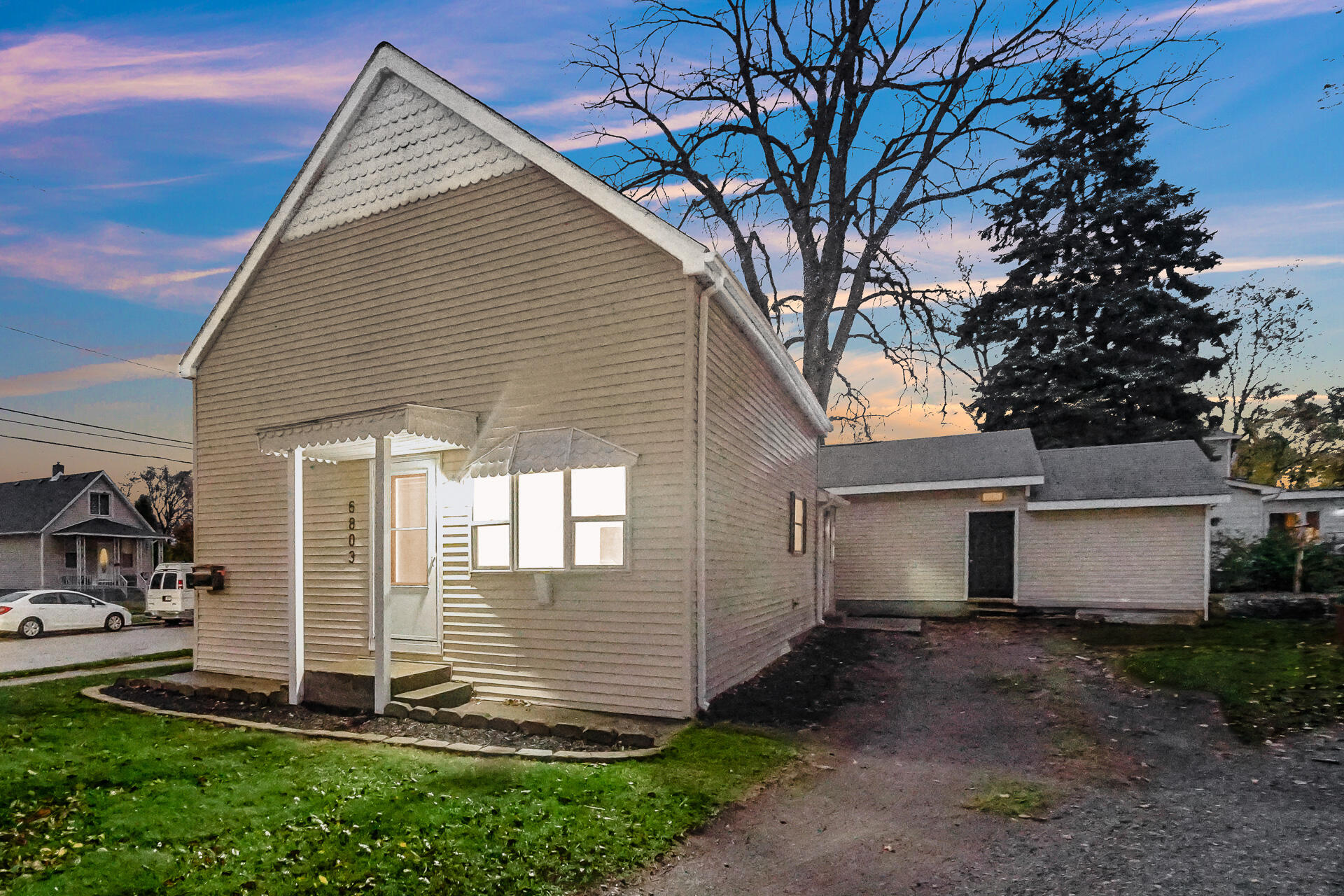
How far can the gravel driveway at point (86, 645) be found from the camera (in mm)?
13844

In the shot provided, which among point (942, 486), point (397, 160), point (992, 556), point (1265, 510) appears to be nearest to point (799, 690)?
point (942, 486)

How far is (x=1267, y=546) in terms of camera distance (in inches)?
739

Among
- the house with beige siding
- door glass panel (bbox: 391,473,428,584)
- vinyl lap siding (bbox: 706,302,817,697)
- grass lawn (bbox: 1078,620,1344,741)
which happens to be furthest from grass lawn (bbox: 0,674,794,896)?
grass lawn (bbox: 1078,620,1344,741)

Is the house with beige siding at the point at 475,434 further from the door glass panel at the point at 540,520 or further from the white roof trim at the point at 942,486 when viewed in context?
the white roof trim at the point at 942,486

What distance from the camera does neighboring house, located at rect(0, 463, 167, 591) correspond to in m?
33.7

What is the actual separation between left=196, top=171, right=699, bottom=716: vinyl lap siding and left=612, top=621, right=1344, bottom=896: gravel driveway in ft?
7.49

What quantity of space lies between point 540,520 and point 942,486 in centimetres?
1155

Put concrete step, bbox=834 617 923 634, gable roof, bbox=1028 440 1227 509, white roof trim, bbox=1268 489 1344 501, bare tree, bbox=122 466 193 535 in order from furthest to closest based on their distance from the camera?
bare tree, bbox=122 466 193 535
white roof trim, bbox=1268 489 1344 501
gable roof, bbox=1028 440 1227 509
concrete step, bbox=834 617 923 634

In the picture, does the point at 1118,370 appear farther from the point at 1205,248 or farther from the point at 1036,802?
the point at 1036,802

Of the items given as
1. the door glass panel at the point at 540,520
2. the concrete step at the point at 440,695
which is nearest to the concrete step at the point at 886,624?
the door glass panel at the point at 540,520

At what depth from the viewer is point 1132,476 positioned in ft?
52.8

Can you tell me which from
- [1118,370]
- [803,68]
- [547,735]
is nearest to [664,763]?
[547,735]

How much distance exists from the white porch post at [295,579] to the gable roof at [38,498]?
35132 millimetres

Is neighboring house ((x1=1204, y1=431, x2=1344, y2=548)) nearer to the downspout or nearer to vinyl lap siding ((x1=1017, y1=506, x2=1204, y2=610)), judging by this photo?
vinyl lap siding ((x1=1017, y1=506, x2=1204, y2=610))
